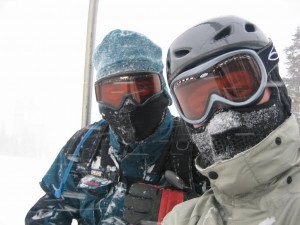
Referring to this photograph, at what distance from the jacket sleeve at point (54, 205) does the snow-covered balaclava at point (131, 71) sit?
2.28 ft

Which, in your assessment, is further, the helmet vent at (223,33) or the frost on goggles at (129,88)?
the frost on goggles at (129,88)

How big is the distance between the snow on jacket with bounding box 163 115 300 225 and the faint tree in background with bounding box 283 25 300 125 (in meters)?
7.60

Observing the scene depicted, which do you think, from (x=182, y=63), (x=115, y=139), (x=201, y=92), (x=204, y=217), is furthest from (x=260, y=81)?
(x=115, y=139)

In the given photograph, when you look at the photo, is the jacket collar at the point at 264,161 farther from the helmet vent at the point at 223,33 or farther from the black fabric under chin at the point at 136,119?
the black fabric under chin at the point at 136,119

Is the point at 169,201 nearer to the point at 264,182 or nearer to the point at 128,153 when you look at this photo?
the point at 128,153

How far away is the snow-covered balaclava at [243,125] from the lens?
57.9 inches

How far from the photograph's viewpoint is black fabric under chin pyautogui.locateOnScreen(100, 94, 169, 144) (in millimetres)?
2524

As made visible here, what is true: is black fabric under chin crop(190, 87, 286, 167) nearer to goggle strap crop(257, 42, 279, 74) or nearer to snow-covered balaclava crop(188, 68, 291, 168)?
snow-covered balaclava crop(188, 68, 291, 168)

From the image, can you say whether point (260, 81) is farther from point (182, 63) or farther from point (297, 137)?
point (182, 63)

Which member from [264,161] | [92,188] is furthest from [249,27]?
[92,188]

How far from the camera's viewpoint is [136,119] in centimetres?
254

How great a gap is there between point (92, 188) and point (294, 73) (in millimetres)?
9144

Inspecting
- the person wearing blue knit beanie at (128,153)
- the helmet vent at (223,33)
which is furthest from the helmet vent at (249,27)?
the person wearing blue knit beanie at (128,153)

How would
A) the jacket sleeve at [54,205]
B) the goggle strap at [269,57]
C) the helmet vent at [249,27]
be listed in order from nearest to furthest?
the goggle strap at [269,57] → the helmet vent at [249,27] → the jacket sleeve at [54,205]
